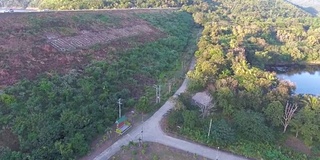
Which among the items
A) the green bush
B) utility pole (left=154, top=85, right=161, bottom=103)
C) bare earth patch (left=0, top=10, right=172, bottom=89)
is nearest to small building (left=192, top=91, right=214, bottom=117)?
the green bush

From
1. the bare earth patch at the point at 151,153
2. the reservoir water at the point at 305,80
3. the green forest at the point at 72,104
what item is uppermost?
the green forest at the point at 72,104

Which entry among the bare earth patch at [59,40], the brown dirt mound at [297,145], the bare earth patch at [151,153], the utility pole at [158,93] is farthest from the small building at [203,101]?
the bare earth patch at [59,40]

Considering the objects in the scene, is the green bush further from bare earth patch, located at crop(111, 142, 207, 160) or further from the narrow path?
bare earth patch, located at crop(111, 142, 207, 160)

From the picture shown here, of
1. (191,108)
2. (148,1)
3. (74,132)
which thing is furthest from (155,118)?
(148,1)

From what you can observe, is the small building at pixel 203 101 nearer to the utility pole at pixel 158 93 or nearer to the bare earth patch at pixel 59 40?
the utility pole at pixel 158 93

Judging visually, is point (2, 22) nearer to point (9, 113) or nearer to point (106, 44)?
point (106, 44)
